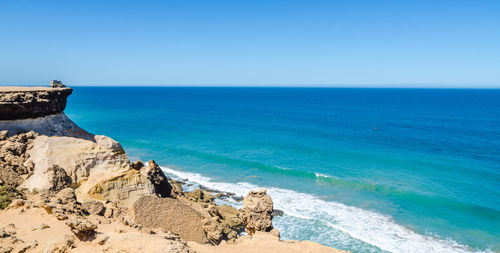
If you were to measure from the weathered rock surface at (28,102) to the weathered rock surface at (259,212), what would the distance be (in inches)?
528

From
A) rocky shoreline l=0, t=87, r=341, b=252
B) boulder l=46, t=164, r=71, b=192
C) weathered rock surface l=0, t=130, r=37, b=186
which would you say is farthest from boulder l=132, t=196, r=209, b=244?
weathered rock surface l=0, t=130, r=37, b=186

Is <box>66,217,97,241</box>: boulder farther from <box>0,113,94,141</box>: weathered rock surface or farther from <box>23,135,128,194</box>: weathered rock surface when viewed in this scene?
<box>0,113,94,141</box>: weathered rock surface

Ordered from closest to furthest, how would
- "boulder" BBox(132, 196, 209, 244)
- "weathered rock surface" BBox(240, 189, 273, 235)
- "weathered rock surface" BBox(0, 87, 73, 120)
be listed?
1. "weathered rock surface" BBox(240, 189, 273, 235)
2. "boulder" BBox(132, 196, 209, 244)
3. "weathered rock surface" BBox(0, 87, 73, 120)

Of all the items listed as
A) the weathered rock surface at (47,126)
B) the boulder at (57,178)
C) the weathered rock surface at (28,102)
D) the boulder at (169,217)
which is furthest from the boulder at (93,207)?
the weathered rock surface at (28,102)

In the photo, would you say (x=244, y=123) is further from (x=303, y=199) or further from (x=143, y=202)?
(x=143, y=202)

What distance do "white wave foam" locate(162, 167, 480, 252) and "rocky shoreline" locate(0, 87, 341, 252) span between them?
7.94 meters

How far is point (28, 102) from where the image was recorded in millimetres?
17656

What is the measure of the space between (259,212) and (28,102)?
46.7 feet

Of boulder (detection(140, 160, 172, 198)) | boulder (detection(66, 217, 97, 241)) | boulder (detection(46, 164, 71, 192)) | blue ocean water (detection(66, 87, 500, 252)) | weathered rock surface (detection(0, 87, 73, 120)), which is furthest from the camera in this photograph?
blue ocean water (detection(66, 87, 500, 252))

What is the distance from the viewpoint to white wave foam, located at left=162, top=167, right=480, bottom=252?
835 inches

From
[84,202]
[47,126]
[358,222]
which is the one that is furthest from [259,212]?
[47,126]

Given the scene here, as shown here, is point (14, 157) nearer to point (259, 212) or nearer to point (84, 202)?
point (84, 202)

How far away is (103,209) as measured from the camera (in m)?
13.9

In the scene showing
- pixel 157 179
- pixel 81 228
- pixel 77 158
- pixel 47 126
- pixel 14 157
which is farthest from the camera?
pixel 47 126
